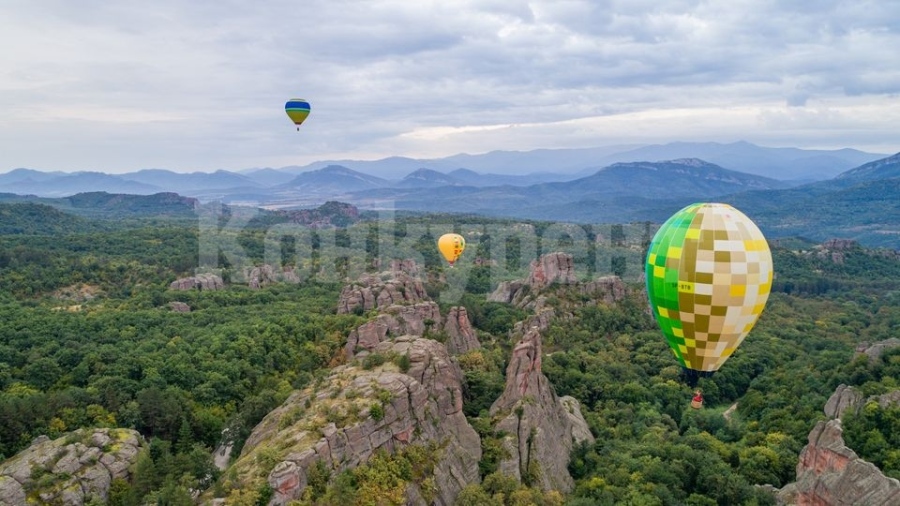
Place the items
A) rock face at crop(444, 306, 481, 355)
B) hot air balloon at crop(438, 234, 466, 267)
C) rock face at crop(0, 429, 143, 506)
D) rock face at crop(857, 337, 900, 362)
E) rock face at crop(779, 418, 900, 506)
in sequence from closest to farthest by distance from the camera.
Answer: rock face at crop(779, 418, 900, 506) → rock face at crop(0, 429, 143, 506) → rock face at crop(857, 337, 900, 362) → rock face at crop(444, 306, 481, 355) → hot air balloon at crop(438, 234, 466, 267)

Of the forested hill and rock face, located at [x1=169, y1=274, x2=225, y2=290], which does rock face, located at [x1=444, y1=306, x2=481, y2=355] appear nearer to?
rock face, located at [x1=169, y1=274, x2=225, y2=290]

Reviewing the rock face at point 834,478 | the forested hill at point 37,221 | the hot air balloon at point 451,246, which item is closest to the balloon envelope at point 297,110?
the hot air balloon at point 451,246

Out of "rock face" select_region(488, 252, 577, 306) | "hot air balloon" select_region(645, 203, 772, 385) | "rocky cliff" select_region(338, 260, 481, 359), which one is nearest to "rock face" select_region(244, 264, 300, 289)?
"rocky cliff" select_region(338, 260, 481, 359)

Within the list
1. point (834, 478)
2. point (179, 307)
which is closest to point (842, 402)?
point (834, 478)

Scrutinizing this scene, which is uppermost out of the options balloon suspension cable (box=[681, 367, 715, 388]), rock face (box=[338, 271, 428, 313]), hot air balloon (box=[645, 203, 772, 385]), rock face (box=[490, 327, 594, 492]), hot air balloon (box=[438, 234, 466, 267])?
hot air balloon (box=[645, 203, 772, 385])

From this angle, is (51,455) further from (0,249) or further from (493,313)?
(0,249)

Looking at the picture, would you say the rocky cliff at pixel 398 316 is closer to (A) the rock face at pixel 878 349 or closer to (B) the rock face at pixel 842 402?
(B) the rock face at pixel 842 402
